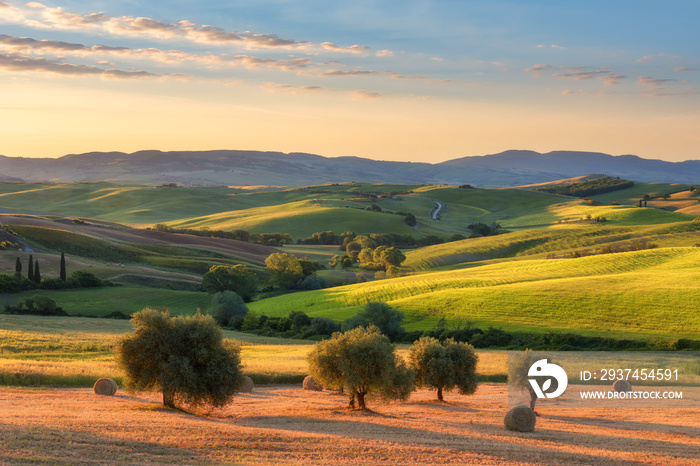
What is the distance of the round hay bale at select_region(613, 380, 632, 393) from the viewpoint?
1330 inches

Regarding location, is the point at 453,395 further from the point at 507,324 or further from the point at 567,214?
the point at 567,214

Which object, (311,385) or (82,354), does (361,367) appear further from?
(82,354)

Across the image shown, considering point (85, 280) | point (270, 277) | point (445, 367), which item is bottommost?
point (270, 277)

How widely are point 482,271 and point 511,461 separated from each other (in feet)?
209

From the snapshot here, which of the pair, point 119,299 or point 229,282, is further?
point 229,282

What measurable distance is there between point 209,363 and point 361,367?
23.3ft

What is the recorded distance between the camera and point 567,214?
17188 centimetres

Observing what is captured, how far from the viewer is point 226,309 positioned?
6969 cm

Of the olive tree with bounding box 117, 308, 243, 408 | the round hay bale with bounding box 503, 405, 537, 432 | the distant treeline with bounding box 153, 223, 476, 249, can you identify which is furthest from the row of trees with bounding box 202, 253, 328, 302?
the round hay bale with bounding box 503, 405, 537, 432

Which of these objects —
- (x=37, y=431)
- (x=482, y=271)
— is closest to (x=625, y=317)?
(x=482, y=271)

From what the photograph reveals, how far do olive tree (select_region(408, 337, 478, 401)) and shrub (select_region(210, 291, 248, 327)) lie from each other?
36805 mm

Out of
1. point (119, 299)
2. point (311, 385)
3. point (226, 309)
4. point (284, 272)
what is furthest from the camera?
point (284, 272)

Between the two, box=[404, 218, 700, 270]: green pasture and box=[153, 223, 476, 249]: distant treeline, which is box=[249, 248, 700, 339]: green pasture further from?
box=[153, 223, 476, 249]: distant treeline

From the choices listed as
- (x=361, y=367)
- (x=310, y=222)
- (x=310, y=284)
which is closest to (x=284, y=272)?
(x=310, y=284)
